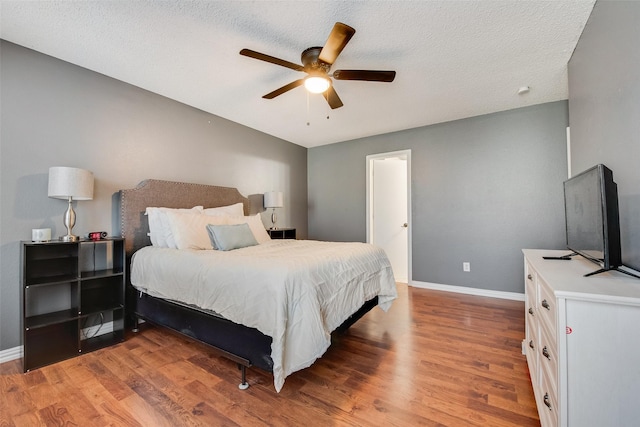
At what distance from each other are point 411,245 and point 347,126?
211 cm

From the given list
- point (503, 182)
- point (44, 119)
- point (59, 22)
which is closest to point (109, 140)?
point (44, 119)

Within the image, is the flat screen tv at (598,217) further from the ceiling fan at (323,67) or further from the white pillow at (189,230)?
the white pillow at (189,230)

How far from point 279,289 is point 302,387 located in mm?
727

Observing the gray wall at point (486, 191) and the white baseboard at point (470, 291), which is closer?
the gray wall at point (486, 191)

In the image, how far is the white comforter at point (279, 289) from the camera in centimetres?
148

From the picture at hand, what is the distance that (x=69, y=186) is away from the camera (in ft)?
6.85

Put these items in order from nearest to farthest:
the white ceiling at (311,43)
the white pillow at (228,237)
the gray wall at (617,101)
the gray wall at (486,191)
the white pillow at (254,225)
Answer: the gray wall at (617,101), the white ceiling at (311,43), the white pillow at (228,237), the white pillow at (254,225), the gray wall at (486,191)

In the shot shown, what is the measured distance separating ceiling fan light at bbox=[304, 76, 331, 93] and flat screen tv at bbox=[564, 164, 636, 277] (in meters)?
1.80

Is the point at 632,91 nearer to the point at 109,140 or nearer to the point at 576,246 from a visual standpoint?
the point at 576,246

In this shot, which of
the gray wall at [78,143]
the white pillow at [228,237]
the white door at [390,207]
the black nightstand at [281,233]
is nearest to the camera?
the gray wall at [78,143]

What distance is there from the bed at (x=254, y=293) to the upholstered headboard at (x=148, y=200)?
0.4 inches

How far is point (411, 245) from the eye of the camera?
413 centimetres

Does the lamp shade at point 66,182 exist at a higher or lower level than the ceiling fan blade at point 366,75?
lower

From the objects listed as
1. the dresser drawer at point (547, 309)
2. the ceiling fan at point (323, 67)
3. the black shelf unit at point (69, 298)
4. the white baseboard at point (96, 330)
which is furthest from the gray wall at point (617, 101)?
the white baseboard at point (96, 330)
